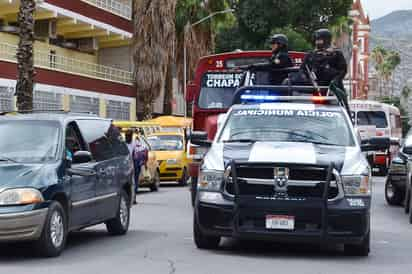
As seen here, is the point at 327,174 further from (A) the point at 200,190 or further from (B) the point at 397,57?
(B) the point at 397,57

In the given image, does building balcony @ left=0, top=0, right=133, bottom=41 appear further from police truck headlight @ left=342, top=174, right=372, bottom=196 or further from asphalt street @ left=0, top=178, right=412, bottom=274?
police truck headlight @ left=342, top=174, right=372, bottom=196

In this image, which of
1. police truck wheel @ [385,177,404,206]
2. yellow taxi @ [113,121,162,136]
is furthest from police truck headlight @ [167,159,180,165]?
police truck wheel @ [385,177,404,206]

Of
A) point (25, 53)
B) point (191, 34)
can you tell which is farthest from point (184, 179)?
point (191, 34)

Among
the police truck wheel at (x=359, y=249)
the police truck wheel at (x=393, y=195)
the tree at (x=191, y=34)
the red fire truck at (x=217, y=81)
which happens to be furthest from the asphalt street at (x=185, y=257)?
the tree at (x=191, y=34)

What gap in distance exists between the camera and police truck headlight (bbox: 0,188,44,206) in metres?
9.99

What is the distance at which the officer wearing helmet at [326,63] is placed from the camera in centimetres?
1463

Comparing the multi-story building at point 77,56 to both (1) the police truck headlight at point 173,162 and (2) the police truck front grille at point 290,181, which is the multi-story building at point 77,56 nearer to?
(1) the police truck headlight at point 173,162

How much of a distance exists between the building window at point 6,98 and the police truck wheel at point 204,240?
21375mm

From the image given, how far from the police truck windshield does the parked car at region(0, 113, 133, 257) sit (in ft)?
6.18

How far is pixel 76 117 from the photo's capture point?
12180 mm

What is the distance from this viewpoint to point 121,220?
1348cm

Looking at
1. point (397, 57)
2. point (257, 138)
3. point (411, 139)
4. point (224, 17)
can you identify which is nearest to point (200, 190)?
point (257, 138)

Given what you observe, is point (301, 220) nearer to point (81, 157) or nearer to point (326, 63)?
point (81, 157)

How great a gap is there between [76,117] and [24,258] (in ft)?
7.75
